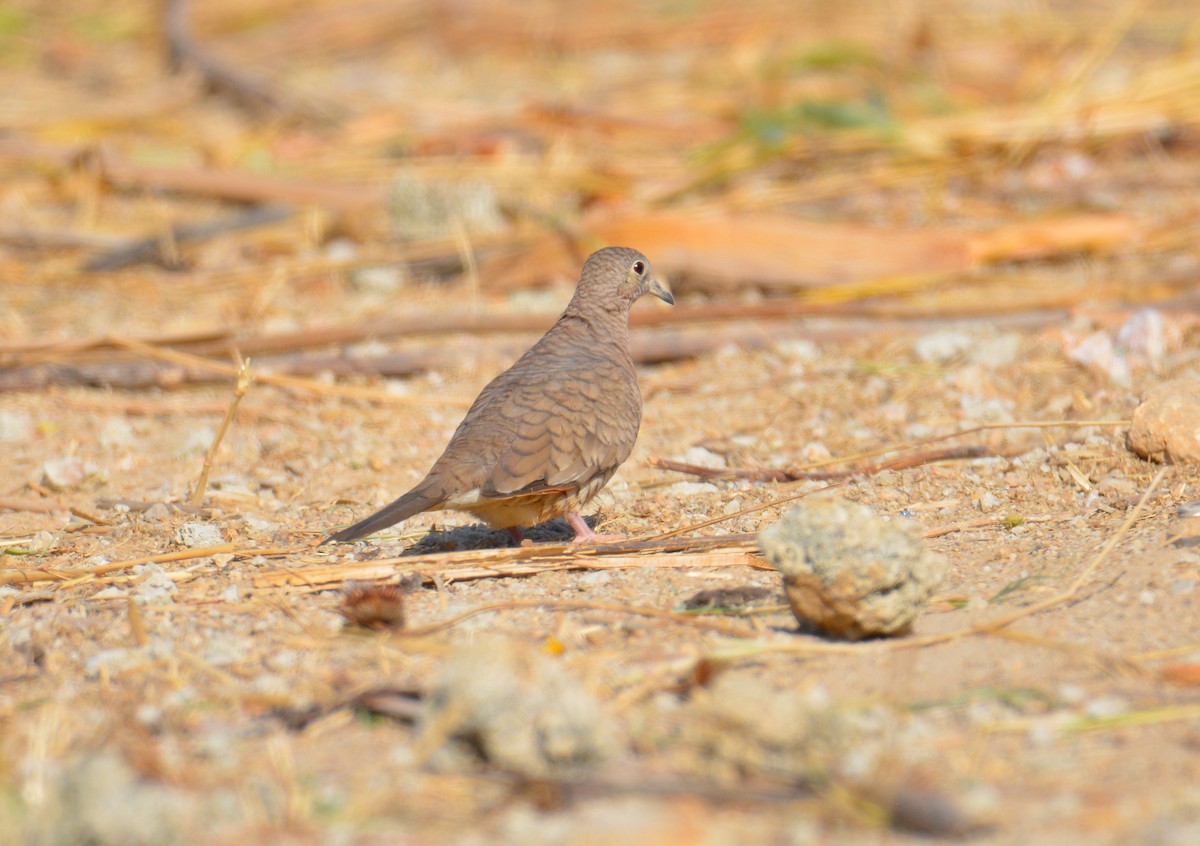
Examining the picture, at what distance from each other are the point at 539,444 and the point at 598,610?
26.2 inches

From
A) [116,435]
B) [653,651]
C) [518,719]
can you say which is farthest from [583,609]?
[116,435]

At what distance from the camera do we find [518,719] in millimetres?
2248

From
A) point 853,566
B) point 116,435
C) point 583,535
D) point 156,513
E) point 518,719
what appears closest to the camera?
point 518,719

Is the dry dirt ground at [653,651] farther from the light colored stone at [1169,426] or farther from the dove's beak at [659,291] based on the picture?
the dove's beak at [659,291]

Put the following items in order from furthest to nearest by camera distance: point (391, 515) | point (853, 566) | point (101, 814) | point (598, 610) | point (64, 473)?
point (64, 473) → point (391, 515) → point (598, 610) → point (853, 566) → point (101, 814)

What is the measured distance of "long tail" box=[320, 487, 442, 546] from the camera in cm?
339

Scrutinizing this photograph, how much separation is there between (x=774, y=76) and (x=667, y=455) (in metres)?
4.70

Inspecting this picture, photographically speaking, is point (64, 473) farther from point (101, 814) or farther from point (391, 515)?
point (101, 814)

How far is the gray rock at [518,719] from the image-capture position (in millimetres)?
2242

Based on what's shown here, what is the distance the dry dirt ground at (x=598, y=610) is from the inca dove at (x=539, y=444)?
186mm

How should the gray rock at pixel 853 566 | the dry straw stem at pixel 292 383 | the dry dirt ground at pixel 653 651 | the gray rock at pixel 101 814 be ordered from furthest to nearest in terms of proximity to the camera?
the dry straw stem at pixel 292 383, the gray rock at pixel 853 566, the dry dirt ground at pixel 653 651, the gray rock at pixel 101 814

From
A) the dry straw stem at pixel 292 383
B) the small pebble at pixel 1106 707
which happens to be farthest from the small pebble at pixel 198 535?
the small pebble at pixel 1106 707

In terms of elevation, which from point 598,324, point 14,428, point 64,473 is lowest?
point 64,473

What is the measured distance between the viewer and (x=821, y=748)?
2244 millimetres
